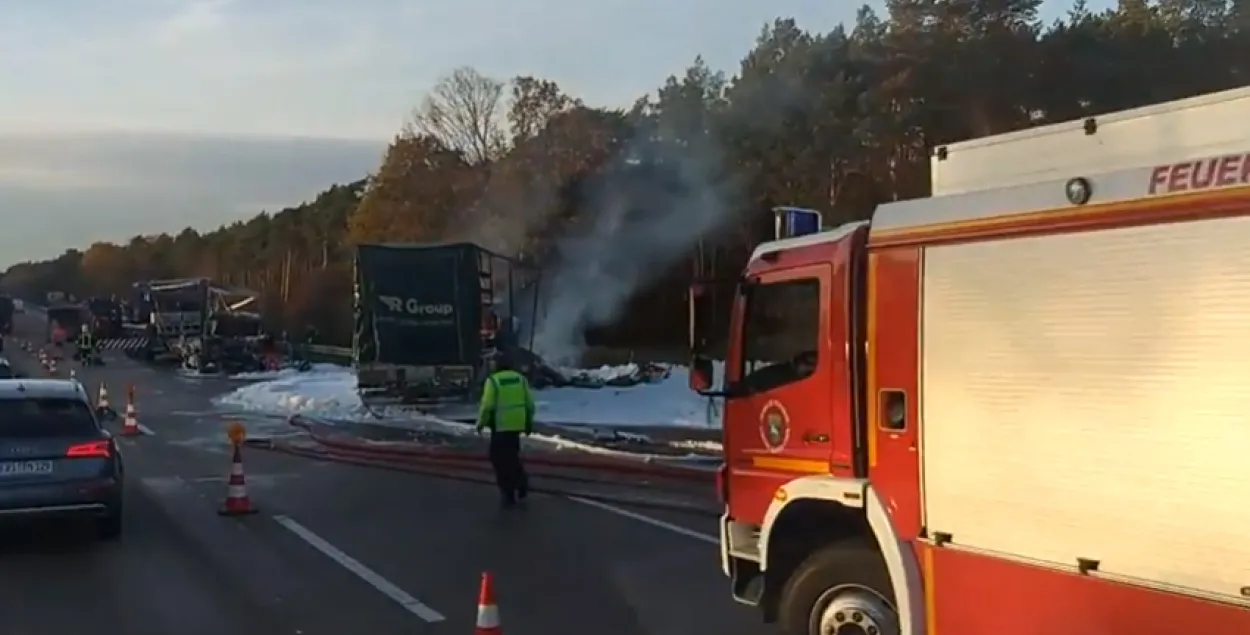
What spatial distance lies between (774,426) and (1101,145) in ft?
7.25

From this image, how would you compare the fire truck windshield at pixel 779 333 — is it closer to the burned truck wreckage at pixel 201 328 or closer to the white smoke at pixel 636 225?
the white smoke at pixel 636 225

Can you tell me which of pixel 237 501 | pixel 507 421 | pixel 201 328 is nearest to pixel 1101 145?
pixel 507 421

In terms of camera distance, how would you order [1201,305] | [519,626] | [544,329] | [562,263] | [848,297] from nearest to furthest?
[1201,305], [848,297], [519,626], [544,329], [562,263]

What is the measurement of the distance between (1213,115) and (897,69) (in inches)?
1364

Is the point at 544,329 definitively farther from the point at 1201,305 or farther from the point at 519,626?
the point at 1201,305

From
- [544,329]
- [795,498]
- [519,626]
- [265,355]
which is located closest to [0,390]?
[519,626]

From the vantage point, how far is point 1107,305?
514 cm

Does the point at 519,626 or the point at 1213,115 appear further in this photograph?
the point at 519,626

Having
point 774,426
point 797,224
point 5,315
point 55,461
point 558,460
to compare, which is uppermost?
point 797,224

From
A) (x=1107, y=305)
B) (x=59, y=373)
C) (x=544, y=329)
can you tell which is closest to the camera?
(x=1107, y=305)

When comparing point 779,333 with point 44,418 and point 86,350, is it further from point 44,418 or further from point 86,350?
point 86,350

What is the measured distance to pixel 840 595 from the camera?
21.7 feet

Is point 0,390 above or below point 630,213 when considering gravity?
below

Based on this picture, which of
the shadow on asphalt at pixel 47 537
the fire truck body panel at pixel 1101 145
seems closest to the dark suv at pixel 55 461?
the shadow on asphalt at pixel 47 537
